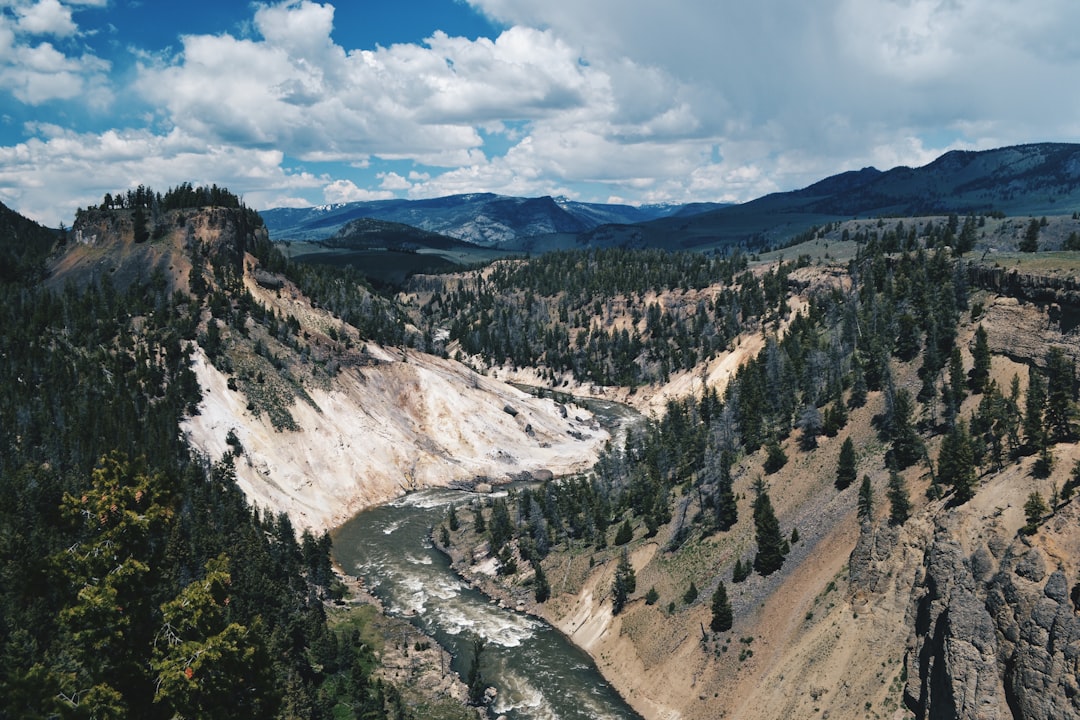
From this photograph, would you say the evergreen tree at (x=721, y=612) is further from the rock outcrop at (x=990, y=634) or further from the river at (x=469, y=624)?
the rock outcrop at (x=990, y=634)

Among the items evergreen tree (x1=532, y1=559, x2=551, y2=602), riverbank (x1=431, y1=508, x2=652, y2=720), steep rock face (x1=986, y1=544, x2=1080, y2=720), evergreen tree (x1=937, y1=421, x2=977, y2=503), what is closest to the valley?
steep rock face (x1=986, y1=544, x2=1080, y2=720)

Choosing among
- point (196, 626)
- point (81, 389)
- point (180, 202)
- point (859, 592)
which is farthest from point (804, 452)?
point (180, 202)

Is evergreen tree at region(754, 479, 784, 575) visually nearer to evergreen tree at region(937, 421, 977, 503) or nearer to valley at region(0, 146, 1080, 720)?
valley at region(0, 146, 1080, 720)

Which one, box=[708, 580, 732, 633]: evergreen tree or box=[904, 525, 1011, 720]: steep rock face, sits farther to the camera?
box=[708, 580, 732, 633]: evergreen tree

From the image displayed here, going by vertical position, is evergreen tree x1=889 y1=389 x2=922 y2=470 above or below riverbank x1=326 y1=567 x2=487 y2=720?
above

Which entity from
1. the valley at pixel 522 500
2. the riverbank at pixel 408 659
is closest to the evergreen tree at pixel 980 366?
the valley at pixel 522 500

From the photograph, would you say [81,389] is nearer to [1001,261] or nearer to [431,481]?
[431,481]

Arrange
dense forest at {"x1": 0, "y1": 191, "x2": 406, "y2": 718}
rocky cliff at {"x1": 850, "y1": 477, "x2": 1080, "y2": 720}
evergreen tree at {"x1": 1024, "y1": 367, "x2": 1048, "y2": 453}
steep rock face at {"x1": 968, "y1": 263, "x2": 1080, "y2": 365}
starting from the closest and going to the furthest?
dense forest at {"x1": 0, "y1": 191, "x2": 406, "y2": 718}, rocky cliff at {"x1": 850, "y1": 477, "x2": 1080, "y2": 720}, evergreen tree at {"x1": 1024, "y1": 367, "x2": 1048, "y2": 453}, steep rock face at {"x1": 968, "y1": 263, "x2": 1080, "y2": 365}

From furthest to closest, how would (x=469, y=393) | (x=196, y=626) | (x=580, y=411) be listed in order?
(x=580, y=411), (x=469, y=393), (x=196, y=626)
